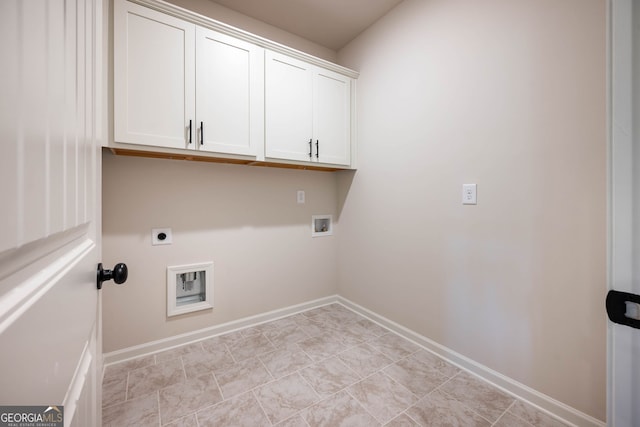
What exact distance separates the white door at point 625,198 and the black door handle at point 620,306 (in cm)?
1

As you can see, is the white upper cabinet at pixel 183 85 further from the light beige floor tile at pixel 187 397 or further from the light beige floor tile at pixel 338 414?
the light beige floor tile at pixel 338 414

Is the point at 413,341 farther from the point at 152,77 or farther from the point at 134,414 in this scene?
the point at 152,77

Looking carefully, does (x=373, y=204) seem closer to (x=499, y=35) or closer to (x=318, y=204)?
(x=318, y=204)

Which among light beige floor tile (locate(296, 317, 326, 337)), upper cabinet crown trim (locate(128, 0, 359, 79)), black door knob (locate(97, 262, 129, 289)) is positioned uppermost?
upper cabinet crown trim (locate(128, 0, 359, 79))

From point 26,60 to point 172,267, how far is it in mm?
2013

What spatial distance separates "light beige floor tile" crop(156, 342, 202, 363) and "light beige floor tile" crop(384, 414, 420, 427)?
1.42 metres

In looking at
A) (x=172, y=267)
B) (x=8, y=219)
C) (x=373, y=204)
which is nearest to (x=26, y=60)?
(x=8, y=219)

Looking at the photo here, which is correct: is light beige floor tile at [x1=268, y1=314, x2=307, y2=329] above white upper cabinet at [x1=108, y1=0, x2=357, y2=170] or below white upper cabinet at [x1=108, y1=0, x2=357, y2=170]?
below

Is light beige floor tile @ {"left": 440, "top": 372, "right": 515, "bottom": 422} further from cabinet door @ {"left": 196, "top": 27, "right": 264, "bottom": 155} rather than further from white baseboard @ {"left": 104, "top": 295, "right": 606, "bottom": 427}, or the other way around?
cabinet door @ {"left": 196, "top": 27, "right": 264, "bottom": 155}

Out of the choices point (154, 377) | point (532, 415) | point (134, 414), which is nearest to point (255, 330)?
point (154, 377)

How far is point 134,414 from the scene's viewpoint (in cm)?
137

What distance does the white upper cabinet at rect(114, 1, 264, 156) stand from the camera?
1575 millimetres

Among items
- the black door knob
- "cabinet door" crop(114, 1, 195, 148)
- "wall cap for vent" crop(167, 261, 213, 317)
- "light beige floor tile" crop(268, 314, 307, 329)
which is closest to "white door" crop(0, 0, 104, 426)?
the black door knob

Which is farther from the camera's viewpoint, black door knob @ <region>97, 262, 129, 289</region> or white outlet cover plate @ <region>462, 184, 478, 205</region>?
white outlet cover plate @ <region>462, 184, 478, 205</region>
